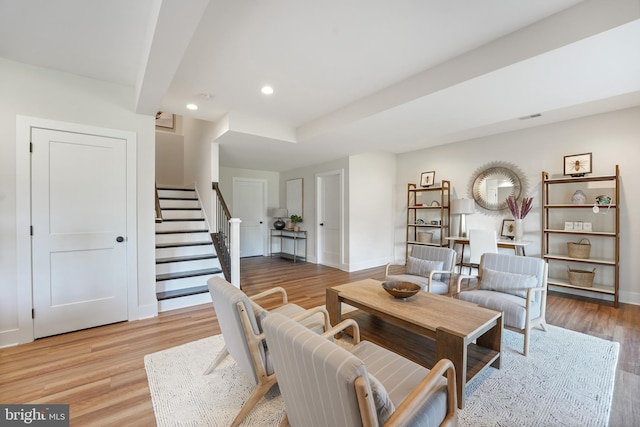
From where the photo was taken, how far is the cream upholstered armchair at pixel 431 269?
3.07 metres

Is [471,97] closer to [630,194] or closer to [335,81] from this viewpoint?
[335,81]

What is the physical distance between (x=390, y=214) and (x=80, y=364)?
18.6 feet

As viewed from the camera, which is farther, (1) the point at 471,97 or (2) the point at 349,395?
(1) the point at 471,97

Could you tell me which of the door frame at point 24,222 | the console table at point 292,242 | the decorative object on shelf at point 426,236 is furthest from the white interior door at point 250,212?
the door frame at point 24,222

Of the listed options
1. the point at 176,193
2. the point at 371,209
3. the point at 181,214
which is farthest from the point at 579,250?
the point at 176,193

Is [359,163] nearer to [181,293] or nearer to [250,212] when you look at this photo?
[250,212]

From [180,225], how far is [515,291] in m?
4.80

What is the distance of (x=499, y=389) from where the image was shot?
1.85 m

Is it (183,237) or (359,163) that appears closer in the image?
(183,237)

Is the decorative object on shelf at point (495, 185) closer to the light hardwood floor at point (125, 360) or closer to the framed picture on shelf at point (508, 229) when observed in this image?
the framed picture on shelf at point (508, 229)

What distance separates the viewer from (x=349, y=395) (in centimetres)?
86

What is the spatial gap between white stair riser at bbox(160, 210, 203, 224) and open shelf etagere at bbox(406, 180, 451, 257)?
4289mm

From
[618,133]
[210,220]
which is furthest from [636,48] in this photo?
[210,220]

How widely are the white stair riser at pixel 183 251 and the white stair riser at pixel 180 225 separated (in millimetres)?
563
